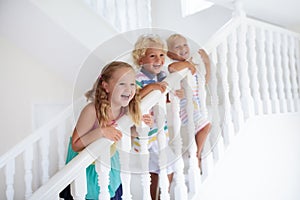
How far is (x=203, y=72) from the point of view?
5.58ft

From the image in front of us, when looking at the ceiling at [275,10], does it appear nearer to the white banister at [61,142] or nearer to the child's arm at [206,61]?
the child's arm at [206,61]

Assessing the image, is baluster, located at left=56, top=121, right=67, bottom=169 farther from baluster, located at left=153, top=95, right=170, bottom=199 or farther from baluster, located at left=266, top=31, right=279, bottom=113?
baluster, located at left=266, top=31, right=279, bottom=113

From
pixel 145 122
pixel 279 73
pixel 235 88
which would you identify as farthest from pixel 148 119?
pixel 279 73

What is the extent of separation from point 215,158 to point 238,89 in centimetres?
47

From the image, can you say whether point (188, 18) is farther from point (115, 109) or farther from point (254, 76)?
point (115, 109)

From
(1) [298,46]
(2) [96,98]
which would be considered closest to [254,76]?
(1) [298,46]

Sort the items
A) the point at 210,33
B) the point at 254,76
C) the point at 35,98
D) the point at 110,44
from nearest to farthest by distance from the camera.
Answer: the point at 110,44
the point at 254,76
the point at 35,98
the point at 210,33

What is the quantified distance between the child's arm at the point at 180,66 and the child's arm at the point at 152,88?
0.24 ft

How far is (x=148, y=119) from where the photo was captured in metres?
1.36

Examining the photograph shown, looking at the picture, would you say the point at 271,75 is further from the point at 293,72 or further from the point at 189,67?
the point at 189,67

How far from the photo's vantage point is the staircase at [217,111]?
51.8 inches

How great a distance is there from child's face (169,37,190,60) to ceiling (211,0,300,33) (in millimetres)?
1182

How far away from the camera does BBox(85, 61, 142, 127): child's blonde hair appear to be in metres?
1.21

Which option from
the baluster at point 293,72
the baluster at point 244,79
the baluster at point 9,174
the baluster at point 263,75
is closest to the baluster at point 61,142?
the baluster at point 9,174
